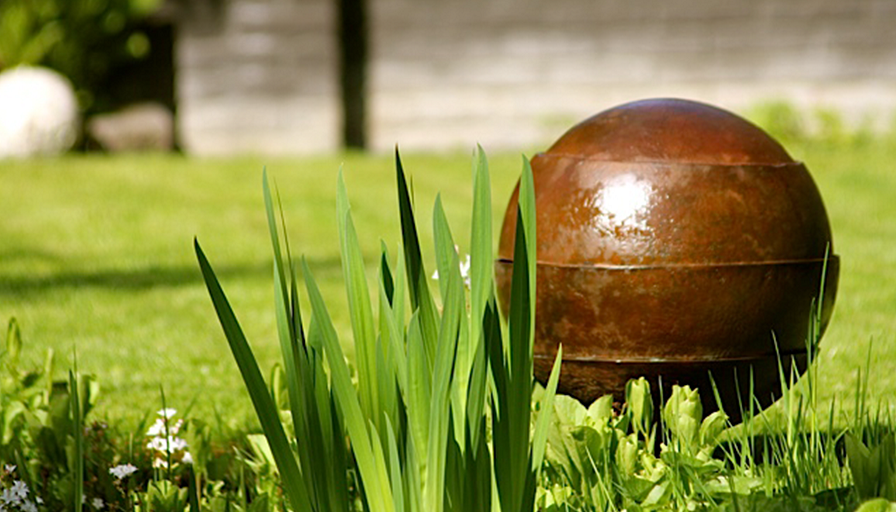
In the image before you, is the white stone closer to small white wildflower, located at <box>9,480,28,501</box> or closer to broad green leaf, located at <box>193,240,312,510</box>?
small white wildflower, located at <box>9,480,28,501</box>

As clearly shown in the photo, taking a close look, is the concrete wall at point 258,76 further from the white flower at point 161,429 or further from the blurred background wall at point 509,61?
the white flower at point 161,429

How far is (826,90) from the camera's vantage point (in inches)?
473

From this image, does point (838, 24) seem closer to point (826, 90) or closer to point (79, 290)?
point (826, 90)

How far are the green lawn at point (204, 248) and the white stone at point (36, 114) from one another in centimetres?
55

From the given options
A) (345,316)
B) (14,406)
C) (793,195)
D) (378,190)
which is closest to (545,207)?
(793,195)

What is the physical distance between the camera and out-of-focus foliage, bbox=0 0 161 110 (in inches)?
480

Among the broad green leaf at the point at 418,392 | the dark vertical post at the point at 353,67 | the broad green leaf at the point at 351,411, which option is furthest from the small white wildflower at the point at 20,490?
the dark vertical post at the point at 353,67

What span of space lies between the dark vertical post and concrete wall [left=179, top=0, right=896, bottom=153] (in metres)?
0.14

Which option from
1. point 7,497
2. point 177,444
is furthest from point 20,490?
point 177,444

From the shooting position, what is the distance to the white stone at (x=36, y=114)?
11.2m

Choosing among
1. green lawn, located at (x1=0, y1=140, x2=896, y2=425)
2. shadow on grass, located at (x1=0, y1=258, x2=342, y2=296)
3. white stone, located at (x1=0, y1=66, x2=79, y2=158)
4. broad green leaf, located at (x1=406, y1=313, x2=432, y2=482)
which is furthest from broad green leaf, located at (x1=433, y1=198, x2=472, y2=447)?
white stone, located at (x1=0, y1=66, x2=79, y2=158)

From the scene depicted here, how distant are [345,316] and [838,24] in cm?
774

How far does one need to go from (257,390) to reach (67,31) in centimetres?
1108

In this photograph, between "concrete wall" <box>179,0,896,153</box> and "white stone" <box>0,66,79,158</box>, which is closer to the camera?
"white stone" <box>0,66,79,158</box>
